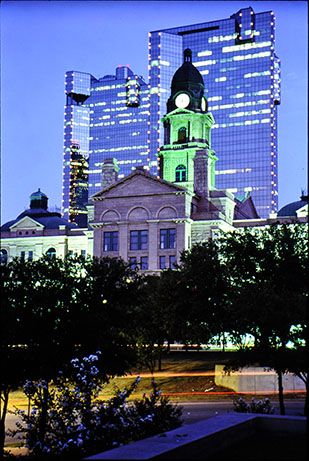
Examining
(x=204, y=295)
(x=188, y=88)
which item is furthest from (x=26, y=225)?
(x=204, y=295)

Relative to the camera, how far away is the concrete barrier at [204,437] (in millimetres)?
9789

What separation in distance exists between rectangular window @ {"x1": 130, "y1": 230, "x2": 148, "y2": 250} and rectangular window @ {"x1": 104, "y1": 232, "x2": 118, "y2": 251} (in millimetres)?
2730

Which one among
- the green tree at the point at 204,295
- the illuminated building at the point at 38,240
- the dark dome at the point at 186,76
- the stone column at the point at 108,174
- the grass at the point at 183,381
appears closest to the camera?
the green tree at the point at 204,295

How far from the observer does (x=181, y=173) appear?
106875 mm

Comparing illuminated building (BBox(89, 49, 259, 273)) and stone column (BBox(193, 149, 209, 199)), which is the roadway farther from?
stone column (BBox(193, 149, 209, 199))

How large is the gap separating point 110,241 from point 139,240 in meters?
4.96

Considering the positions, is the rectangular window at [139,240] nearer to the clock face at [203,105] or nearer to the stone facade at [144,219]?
the stone facade at [144,219]

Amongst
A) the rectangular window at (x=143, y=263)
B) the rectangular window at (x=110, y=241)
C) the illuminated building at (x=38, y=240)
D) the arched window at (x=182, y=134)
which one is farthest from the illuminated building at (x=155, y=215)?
the illuminated building at (x=38, y=240)

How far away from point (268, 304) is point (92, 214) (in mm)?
76156

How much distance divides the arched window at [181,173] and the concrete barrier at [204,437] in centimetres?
9369

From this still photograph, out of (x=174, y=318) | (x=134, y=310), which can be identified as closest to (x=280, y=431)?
(x=134, y=310)

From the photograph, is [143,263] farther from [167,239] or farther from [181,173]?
[181,173]

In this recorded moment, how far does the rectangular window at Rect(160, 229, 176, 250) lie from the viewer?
9039 centimetres

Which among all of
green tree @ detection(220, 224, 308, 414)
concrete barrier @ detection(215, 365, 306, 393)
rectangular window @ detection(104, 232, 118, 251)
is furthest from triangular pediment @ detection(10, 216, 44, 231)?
green tree @ detection(220, 224, 308, 414)
